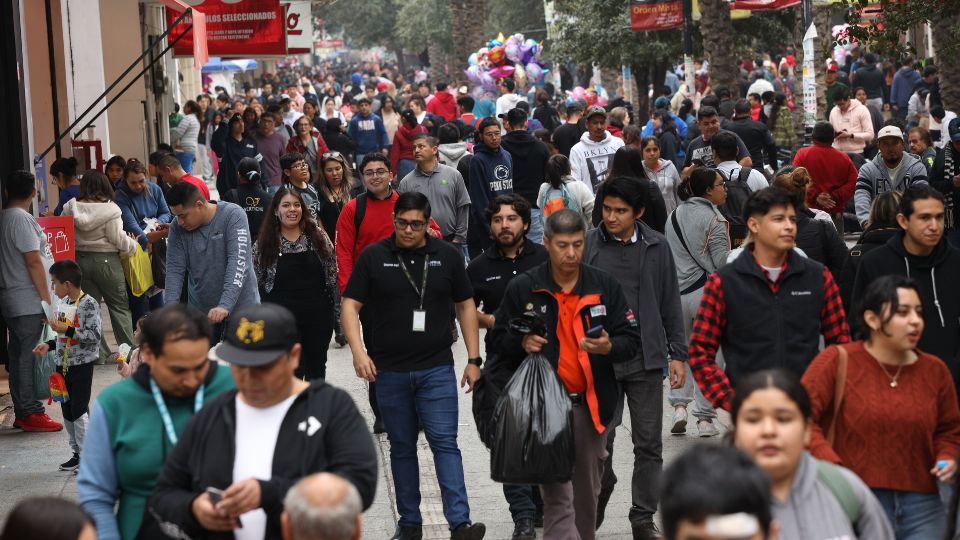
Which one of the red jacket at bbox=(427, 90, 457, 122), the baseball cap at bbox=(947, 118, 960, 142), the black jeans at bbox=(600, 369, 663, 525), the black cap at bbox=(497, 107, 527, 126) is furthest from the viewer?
the red jacket at bbox=(427, 90, 457, 122)

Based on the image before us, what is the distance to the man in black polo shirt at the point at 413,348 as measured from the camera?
769cm

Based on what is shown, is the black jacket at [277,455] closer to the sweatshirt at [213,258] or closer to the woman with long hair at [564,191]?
the sweatshirt at [213,258]

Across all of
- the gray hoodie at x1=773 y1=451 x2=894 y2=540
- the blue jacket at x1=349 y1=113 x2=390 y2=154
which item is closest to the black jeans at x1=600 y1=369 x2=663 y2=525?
the gray hoodie at x1=773 y1=451 x2=894 y2=540

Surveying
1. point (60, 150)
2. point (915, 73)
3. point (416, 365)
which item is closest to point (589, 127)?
point (60, 150)

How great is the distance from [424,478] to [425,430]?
186 centimetres

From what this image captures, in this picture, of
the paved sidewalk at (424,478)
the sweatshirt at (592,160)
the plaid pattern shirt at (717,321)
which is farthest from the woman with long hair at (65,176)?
the plaid pattern shirt at (717,321)

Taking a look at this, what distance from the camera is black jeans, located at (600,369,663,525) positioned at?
7516 mm

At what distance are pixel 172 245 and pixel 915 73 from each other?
23.0m

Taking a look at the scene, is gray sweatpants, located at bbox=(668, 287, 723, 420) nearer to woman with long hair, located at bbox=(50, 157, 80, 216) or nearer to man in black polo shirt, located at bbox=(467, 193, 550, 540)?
man in black polo shirt, located at bbox=(467, 193, 550, 540)

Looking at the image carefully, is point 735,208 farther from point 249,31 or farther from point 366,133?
point 249,31

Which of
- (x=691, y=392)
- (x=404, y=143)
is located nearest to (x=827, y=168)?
(x=691, y=392)

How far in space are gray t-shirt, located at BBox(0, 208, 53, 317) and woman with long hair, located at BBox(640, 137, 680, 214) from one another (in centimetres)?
531

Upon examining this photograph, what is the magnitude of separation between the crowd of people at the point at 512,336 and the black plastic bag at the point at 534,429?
0.32 ft

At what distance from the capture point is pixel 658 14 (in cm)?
2767
